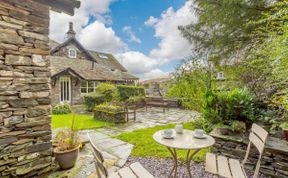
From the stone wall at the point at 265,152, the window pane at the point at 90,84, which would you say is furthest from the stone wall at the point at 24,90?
the window pane at the point at 90,84

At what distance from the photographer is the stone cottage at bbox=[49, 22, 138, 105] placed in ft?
41.1

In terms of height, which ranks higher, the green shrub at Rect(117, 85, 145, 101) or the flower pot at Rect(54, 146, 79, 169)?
the green shrub at Rect(117, 85, 145, 101)

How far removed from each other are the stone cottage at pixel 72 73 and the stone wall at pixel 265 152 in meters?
11.3

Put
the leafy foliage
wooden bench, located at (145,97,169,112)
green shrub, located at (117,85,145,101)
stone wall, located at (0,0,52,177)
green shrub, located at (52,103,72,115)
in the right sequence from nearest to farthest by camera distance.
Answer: stone wall, located at (0,0,52,177) < the leafy foliage < green shrub, located at (52,103,72,115) < wooden bench, located at (145,97,169,112) < green shrub, located at (117,85,145,101)

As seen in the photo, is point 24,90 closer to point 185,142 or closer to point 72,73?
point 185,142

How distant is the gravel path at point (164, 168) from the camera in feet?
10.3

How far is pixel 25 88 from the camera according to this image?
8.80ft

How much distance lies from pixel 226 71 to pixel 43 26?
4836 mm

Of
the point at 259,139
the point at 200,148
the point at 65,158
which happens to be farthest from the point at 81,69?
the point at 259,139

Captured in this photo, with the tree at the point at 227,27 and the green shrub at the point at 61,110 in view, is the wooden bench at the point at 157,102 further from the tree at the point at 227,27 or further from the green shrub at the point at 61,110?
the tree at the point at 227,27

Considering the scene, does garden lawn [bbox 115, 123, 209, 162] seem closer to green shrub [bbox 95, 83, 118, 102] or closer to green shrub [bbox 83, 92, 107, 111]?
green shrub [bbox 83, 92, 107, 111]

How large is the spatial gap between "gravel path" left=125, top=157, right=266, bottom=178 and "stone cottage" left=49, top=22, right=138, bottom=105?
1028 centimetres

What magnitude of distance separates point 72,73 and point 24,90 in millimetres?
10728

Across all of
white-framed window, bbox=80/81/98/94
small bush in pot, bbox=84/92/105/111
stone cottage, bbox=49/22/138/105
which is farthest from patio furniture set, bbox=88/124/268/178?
white-framed window, bbox=80/81/98/94
